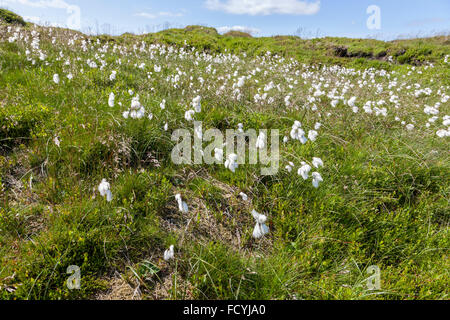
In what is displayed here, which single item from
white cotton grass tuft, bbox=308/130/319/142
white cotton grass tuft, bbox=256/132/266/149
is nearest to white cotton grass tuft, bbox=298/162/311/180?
white cotton grass tuft, bbox=256/132/266/149

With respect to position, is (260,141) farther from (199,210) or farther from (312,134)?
(199,210)

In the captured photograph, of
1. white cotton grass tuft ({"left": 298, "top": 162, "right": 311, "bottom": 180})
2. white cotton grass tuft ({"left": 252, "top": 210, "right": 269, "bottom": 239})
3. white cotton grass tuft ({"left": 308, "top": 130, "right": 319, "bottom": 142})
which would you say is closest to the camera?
white cotton grass tuft ({"left": 252, "top": 210, "right": 269, "bottom": 239})

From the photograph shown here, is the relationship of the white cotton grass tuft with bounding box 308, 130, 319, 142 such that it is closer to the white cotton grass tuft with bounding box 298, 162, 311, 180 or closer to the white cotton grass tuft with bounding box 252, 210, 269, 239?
the white cotton grass tuft with bounding box 298, 162, 311, 180

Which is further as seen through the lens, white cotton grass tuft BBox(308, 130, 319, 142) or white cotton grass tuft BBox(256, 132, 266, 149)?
white cotton grass tuft BBox(308, 130, 319, 142)

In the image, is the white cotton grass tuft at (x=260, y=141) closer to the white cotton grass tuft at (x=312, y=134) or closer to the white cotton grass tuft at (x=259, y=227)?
the white cotton grass tuft at (x=312, y=134)

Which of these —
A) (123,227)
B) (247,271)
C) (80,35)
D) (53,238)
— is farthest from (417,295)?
(80,35)

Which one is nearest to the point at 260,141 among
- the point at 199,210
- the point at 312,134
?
the point at 312,134

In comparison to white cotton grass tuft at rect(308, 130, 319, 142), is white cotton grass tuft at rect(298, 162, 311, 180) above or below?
below

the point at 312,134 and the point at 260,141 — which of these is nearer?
the point at 260,141

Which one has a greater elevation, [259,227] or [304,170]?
[304,170]

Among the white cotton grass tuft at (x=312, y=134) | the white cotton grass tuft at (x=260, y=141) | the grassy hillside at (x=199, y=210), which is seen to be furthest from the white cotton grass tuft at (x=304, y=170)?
the white cotton grass tuft at (x=312, y=134)

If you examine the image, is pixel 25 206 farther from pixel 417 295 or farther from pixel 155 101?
pixel 417 295

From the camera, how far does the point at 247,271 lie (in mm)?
2031

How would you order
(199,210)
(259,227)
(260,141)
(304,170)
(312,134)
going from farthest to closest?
(312,134)
(199,210)
(260,141)
(304,170)
(259,227)
